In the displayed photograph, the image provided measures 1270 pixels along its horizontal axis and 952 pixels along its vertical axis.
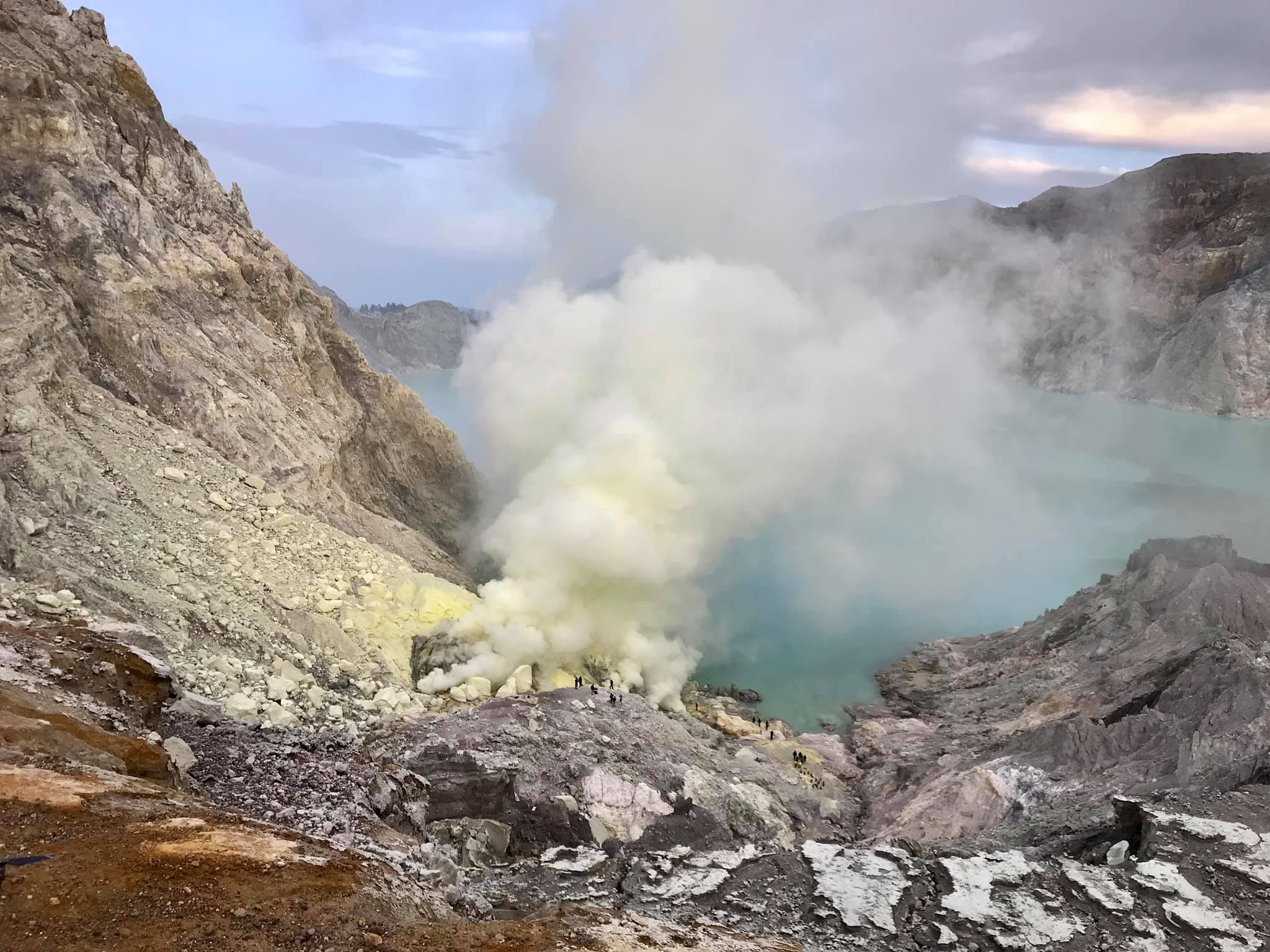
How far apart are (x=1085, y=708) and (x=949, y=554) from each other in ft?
111

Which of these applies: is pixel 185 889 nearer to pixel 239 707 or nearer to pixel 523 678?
pixel 239 707

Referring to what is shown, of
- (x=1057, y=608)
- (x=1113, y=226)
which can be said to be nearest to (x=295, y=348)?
(x=1057, y=608)

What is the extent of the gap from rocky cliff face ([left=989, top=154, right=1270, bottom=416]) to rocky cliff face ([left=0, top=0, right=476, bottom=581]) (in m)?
139

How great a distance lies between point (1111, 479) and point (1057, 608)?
191 feet

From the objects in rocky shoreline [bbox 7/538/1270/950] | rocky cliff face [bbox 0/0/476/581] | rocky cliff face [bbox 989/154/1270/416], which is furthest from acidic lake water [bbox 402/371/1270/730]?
rocky cliff face [bbox 989/154/1270/416]

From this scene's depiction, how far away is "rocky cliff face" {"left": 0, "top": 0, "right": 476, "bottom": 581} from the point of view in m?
22.8

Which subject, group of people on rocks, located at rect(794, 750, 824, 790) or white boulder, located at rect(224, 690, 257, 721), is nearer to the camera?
white boulder, located at rect(224, 690, 257, 721)

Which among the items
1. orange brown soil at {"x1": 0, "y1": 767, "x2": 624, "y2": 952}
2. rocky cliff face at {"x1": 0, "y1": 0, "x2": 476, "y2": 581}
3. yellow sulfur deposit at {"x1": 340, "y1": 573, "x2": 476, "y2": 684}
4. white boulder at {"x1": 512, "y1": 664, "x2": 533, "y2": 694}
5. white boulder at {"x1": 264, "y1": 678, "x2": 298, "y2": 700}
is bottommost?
orange brown soil at {"x1": 0, "y1": 767, "x2": 624, "y2": 952}

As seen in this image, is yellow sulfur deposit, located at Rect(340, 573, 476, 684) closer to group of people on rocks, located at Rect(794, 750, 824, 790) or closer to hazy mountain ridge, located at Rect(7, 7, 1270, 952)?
hazy mountain ridge, located at Rect(7, 7, 1270, 952)

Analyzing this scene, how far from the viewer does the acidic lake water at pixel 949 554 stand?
45.5 meters

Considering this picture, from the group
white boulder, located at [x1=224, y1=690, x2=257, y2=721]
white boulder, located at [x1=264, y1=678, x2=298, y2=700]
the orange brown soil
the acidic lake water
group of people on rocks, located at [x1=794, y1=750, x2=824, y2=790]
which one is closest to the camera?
the orange brown soil

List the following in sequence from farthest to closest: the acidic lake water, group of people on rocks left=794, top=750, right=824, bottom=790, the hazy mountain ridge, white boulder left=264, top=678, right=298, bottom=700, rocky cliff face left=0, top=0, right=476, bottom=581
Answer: the acidic lake water
group of people on rocks left=794, top=750, right=824, bottom=790
rocky cliff face left=0, top=0, right=476, bottom=581
white boulder left=264, top=678, right=298, bottom=700
the hazy mountain ridge

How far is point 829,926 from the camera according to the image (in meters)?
16.7

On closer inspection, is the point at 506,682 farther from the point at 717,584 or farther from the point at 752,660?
the point at 717,584
